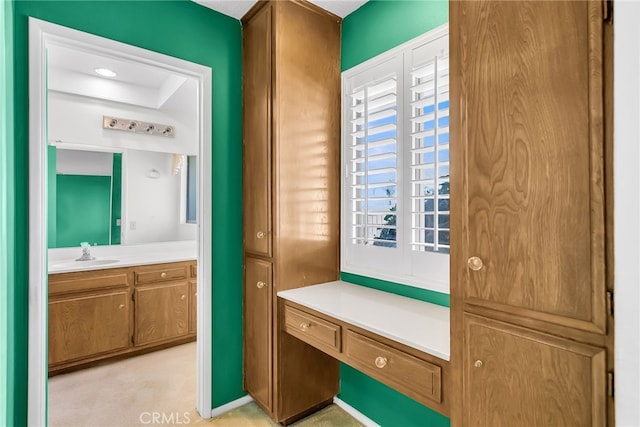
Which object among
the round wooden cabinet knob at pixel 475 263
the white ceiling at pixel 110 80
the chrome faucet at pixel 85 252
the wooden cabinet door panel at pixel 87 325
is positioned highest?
the white ceiling at pixel 110 80

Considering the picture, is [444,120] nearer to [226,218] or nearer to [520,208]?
[520,208]

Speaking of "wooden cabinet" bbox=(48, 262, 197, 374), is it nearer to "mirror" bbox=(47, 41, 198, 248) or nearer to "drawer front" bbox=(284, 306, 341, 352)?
"mirror" bbox=(47, 41, 198, 248)

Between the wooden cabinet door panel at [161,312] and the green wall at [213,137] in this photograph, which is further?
the wooden cabinet door panel at [161,312]

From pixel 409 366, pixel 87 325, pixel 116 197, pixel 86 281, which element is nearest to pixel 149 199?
pixel 116 197

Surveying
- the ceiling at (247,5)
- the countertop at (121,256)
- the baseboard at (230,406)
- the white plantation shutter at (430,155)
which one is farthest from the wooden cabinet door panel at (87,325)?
the white plantation shutter at (430,155)

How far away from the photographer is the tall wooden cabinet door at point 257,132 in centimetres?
200

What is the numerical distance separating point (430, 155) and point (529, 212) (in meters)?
0.93

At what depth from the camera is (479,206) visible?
1019 millimetres

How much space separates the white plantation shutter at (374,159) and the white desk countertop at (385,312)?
0.34m

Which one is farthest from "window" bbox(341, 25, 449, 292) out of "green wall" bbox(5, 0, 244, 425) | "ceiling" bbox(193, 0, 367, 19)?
"green wall" bbox(5, 0, 244, 425)

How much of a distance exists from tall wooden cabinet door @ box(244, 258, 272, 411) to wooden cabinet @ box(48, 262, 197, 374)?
4.02ft

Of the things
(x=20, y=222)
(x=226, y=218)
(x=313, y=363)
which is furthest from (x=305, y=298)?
(x=20, y=222)

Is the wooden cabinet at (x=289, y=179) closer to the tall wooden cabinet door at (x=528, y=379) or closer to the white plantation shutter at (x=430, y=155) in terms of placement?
the white plantation shutter at (x=430, y=155)

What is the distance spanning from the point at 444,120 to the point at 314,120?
2.74 feet
